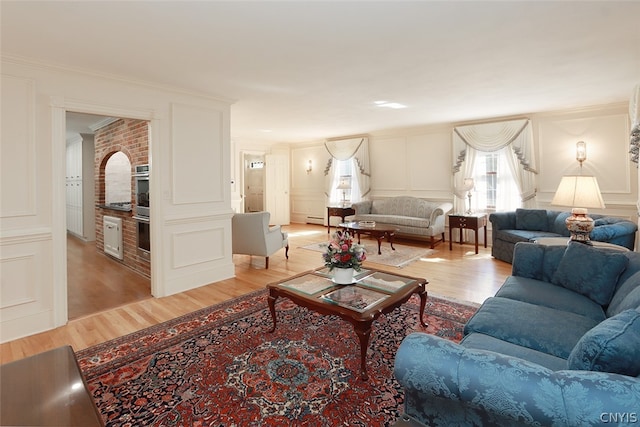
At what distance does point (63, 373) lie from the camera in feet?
5.07

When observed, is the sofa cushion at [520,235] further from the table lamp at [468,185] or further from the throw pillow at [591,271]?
the throw pillow at [591,271]

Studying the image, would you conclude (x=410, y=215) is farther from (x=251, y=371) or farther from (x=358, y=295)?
(x=251, y=371)

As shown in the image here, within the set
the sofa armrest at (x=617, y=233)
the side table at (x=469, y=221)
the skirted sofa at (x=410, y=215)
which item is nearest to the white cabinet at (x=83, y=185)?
the skirted sofa at (x=410, y=215)

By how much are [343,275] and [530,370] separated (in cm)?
176

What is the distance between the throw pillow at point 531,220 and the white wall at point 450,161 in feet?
2.49

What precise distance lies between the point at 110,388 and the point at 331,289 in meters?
1.63

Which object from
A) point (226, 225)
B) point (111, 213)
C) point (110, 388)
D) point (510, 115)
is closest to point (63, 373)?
point (110, 388)

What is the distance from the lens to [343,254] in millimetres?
2668

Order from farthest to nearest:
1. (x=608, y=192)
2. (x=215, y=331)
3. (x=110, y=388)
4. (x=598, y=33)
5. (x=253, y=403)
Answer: (x=608, y=192)
(x=215, y=331)
(x=598, y=33)
(x=110, y=388)
(x=253, y=403)

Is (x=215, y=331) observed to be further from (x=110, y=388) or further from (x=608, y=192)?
(x=608, y=192)

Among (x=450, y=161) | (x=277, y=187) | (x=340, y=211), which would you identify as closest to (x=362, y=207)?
(x=340, y=211)

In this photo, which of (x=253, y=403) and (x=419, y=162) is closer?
(x=253, y=403)

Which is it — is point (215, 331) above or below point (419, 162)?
below

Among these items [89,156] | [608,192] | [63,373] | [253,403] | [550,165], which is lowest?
[253,403]
